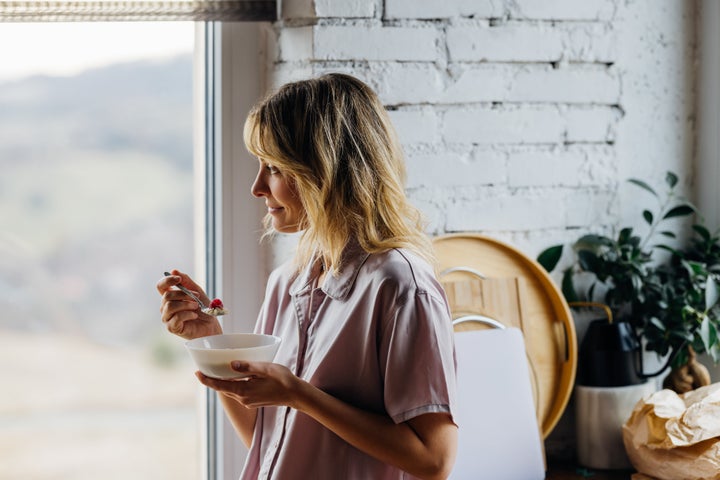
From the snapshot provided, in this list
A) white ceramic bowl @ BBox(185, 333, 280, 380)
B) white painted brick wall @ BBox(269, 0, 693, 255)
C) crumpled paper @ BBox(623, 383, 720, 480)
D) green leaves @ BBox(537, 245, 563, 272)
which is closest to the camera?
white ceramic bowl @ BBox(185, 333, 280, 380)

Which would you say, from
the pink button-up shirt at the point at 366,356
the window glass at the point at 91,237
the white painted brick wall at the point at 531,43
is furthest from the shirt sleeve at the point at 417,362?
the window glass at the point at 91,237

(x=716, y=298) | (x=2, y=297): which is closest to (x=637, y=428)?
(x=716, y=298)

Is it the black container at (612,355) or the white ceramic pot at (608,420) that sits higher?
the black container at (612,355)

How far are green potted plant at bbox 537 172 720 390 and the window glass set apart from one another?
0.87m

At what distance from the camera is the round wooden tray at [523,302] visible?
4.83 feet

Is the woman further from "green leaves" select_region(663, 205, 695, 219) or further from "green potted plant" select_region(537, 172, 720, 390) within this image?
"green leaves" select_region(663, 205, 695, 219)

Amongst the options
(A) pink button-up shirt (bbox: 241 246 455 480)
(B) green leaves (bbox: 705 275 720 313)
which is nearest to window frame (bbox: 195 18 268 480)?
(A) pink button-up shirt (bbox: 241 246 455 480)

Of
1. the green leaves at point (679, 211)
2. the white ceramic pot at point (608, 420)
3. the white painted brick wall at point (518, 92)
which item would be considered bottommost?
the white ceramic pot at point (608, 420)

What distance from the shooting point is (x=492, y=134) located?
154 cm

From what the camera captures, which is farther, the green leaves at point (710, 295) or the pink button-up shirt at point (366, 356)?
the green leaves at point (710, 295)

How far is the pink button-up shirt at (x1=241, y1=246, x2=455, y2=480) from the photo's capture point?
0.91 metres

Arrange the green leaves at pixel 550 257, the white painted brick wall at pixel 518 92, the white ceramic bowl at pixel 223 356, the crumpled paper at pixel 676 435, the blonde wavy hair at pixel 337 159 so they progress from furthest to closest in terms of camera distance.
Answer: the green leaves at pixel 550 257 → the white painted brick wall at pixel 518 92 → the crumpled paper at pixel 676 435 → the blonde wavy hair at pixel 337 159 → the white ceramic bowl at pixel 223 356

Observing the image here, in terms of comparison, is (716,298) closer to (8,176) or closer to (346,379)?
(346,379)

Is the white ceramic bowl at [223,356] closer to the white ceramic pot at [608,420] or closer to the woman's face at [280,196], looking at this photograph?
the woman's face at [280,196]
